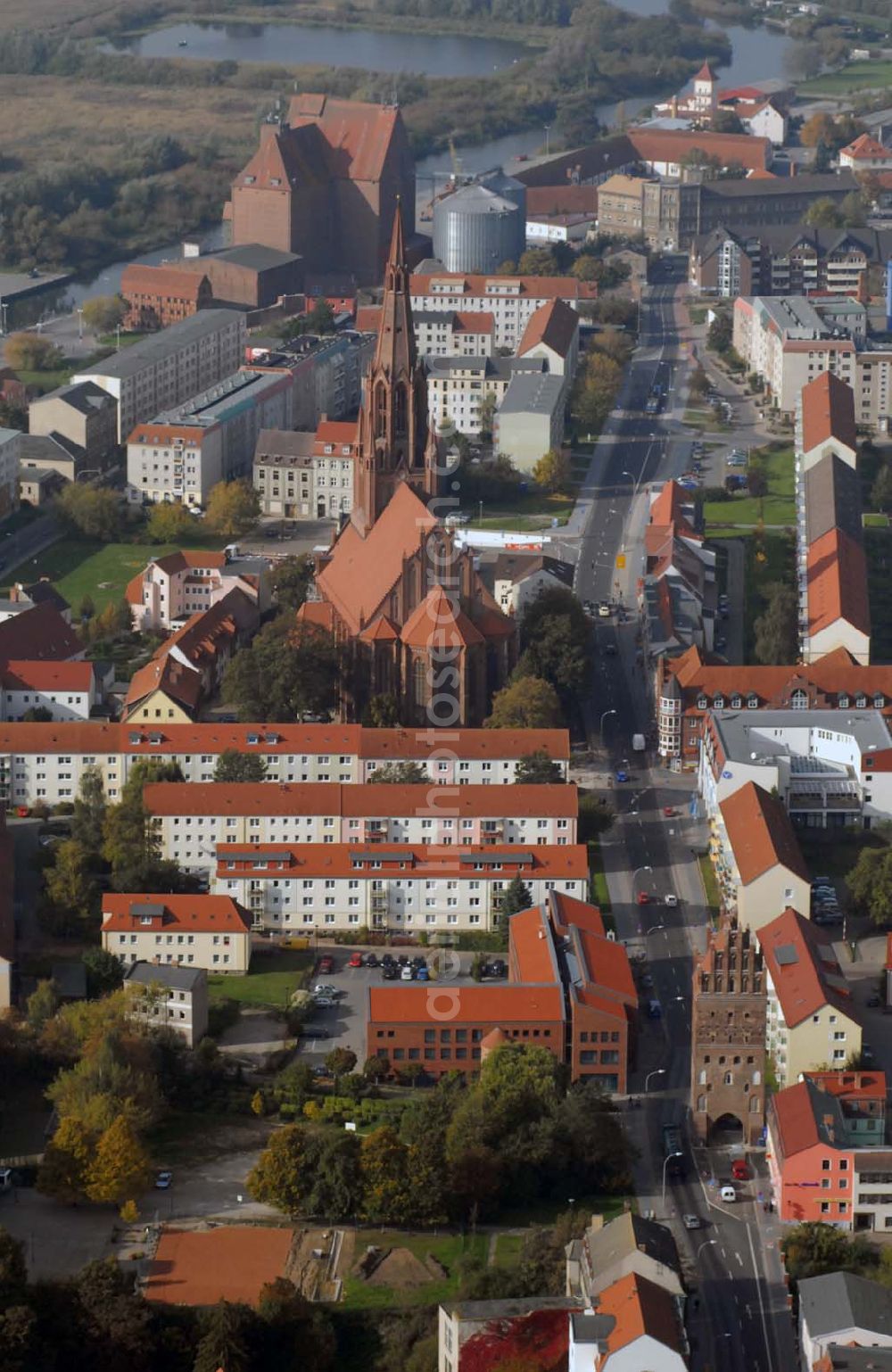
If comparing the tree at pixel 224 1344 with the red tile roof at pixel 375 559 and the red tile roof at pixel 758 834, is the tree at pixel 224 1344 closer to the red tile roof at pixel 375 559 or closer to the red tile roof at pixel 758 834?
the red tile roof at pixel 758 834

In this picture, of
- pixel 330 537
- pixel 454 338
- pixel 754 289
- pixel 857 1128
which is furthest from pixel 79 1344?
pixel 754 289

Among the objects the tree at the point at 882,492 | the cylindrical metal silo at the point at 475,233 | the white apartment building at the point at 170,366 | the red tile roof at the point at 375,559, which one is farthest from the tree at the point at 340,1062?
the cylindrical metal silo at the point at 475,233

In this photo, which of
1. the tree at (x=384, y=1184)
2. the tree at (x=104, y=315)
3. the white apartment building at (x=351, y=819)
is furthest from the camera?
the tree at (x=104, y=315)

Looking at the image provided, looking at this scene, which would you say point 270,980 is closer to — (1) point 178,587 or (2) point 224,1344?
(2) point 224,1344

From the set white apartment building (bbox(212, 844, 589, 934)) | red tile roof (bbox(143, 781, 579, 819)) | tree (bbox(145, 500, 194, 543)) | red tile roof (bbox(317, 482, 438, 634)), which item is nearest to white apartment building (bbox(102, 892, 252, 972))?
white apartment building (bbox(212, 844, 589, 934))

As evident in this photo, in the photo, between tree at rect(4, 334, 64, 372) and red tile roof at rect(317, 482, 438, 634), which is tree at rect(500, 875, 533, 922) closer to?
red tile roof at rect(317, 482, 438, 634)
